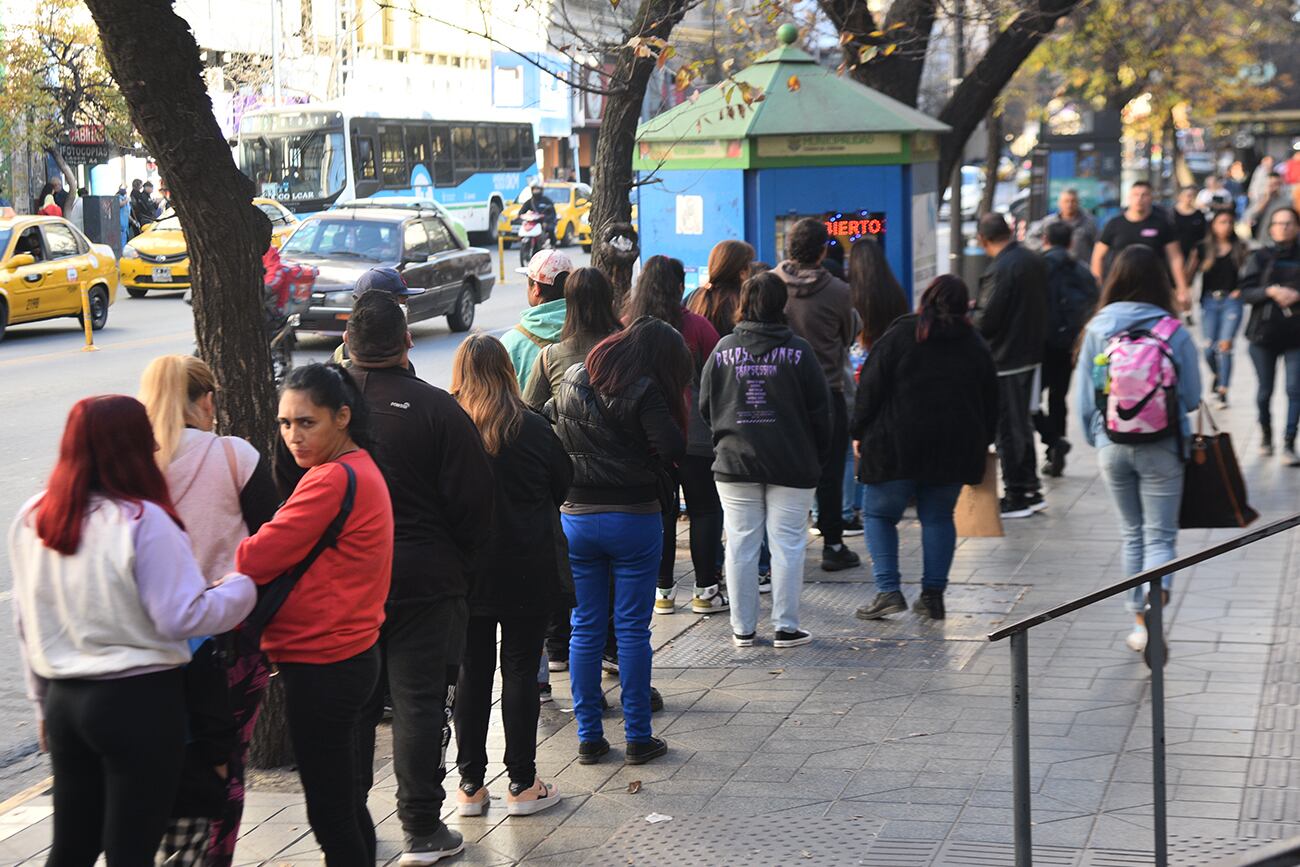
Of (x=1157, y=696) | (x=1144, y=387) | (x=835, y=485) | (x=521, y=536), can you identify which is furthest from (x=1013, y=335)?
(x=521, y=536)

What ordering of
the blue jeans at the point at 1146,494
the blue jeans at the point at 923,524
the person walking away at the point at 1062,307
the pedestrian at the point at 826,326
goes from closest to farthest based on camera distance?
the blue jeans at the point at 1146,494
the blue jeans at the point at 923,524
the pedestrian at the point at 826,326
the person walking away at the point at 1062,307

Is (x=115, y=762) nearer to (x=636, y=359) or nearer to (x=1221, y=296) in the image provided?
(x=636, y=359)

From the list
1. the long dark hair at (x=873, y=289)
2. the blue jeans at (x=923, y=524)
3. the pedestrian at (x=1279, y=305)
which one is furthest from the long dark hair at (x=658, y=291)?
the pedestrian at (x=1279, y=305)

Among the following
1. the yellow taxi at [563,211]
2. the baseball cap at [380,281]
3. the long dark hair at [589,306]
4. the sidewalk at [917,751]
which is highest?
the yellow taxi at [563,211]

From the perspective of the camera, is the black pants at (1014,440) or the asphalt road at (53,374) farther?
the black pants at (1014,440)

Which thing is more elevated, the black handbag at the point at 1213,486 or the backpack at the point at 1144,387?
the backpack at the point at 1144,387

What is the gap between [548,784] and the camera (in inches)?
224

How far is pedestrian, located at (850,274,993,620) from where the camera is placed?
756 cm

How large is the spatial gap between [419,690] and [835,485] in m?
4.47

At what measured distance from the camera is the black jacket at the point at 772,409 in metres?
7.11

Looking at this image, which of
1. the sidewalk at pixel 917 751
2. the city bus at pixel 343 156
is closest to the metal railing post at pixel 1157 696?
the sidewalk at pixel 917 751

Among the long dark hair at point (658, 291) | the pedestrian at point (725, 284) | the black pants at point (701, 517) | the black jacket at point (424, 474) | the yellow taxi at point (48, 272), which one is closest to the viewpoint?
the black jacket at point (424, 474)

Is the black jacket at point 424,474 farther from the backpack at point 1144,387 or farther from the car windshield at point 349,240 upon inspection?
the car windshield at point 349,240

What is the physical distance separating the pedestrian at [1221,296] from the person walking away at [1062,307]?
9.04ft
